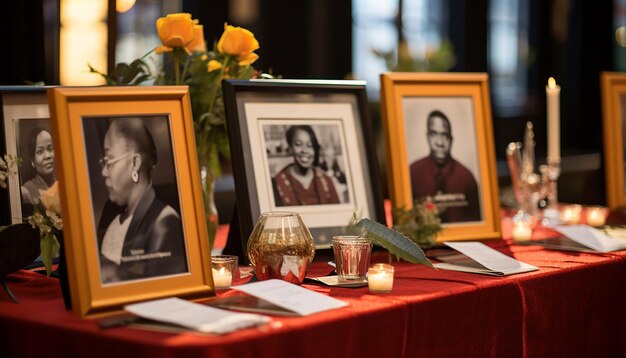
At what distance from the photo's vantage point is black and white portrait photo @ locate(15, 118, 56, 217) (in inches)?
75.4

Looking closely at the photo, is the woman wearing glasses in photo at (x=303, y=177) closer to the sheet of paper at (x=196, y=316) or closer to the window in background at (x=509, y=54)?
the sheet of paper at (x=196, y=316)

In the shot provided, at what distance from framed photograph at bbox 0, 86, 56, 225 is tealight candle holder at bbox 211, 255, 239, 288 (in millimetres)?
407

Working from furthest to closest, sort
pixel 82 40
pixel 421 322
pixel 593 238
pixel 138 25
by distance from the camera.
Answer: pixel 138 25 → pixel 82 40 → pixel 593 238 → pixel 421 322

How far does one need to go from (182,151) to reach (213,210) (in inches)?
24.3

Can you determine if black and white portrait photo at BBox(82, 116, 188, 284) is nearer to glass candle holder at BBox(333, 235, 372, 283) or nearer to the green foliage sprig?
glass candle holder at BBox(333, 235, 372, 283)

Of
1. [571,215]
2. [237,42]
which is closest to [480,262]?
[237,42]

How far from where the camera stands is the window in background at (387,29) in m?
6.89

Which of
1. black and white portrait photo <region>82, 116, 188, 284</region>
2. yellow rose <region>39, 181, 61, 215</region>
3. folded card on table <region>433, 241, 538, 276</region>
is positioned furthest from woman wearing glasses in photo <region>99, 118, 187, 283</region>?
folded card on table <region>433, 241, 538, 276</region>

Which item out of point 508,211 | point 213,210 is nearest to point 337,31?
point 508,211

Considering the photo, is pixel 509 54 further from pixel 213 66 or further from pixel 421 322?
pixel 421 322

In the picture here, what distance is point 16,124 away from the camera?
1.93 m

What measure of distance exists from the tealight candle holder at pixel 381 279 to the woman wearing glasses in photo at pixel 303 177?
399 millimetres

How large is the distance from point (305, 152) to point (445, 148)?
18.1 inches

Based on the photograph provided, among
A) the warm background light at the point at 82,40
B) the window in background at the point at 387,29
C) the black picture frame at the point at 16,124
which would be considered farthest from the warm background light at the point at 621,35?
the black picture frame at the point at 16,124
